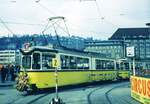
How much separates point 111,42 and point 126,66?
348ft

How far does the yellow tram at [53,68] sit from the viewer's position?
1016 inches

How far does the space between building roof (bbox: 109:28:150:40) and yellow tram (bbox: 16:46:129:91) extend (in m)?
124

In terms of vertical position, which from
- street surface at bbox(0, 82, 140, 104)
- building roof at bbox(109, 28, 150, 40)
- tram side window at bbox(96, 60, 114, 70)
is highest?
building roof at bbox(109, 28, 150, 40)

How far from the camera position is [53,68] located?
1075 inches

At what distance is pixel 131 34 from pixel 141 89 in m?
142

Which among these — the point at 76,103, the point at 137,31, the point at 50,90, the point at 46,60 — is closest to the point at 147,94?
the point at 76,103

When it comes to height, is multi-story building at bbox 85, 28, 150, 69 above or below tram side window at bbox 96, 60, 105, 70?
above

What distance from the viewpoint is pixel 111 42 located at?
502 feet

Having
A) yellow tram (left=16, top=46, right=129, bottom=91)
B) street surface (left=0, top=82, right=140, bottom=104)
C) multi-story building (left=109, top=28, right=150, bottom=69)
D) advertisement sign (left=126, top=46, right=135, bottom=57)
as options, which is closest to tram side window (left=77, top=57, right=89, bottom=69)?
yellow tram (left=16, top=46, right=129, bottom=91)

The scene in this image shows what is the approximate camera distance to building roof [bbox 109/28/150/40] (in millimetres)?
160000

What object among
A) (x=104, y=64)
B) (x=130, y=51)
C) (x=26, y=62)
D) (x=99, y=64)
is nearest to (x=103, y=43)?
(x=104, y=64)

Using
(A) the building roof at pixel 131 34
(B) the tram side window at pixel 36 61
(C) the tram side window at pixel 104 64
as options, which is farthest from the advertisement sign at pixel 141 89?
(A) the building roof at pixel 131 34

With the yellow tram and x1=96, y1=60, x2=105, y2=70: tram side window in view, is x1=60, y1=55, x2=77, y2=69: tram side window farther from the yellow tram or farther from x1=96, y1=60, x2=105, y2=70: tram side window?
x1=96, y1=60, x2=105, y2=70: tram side window

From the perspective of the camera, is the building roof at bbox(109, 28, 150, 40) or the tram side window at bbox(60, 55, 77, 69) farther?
the building roof at bbox(109, 28, 150, 40)
